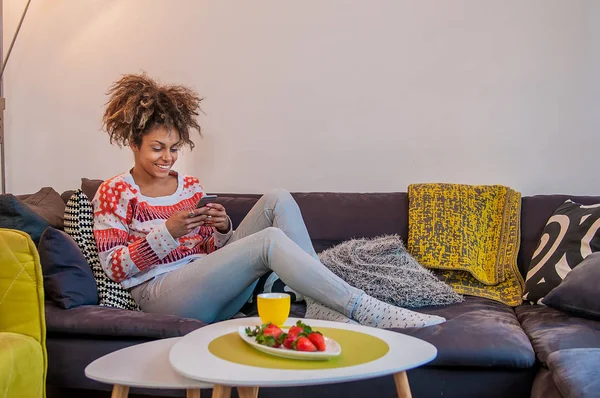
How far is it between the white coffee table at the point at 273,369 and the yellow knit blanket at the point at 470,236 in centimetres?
105

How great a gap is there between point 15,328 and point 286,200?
944 millimetres

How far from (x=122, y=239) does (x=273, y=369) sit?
103 cm

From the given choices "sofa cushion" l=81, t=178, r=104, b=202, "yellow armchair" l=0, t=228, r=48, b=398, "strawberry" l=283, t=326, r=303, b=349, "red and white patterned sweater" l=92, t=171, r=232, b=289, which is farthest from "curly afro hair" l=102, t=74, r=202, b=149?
"strawberry" l=283, t=326, r=303, b=349

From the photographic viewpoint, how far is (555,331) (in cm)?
175

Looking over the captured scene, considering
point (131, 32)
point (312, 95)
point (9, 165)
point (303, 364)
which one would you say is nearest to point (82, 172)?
point (9, 165)

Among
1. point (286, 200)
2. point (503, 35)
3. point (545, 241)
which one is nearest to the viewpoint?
point (286, 200)

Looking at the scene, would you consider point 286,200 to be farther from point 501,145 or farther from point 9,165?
point 9,165

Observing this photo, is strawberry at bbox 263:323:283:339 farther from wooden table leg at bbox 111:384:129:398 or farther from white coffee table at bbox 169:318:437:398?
wooden table leg at bbox 111:384:129:398

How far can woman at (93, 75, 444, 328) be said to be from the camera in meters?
1.75

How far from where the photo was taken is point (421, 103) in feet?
9.00

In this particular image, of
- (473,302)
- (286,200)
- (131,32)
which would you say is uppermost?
(131,32)

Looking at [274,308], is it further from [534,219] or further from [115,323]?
[534,219]

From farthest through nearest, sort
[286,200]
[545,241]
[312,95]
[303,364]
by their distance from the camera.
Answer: [312,95], [545,241], [286,200], [303,364]

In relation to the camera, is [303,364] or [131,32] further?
[131,32]
